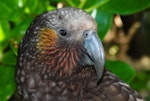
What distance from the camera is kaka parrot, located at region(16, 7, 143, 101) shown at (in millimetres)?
1832

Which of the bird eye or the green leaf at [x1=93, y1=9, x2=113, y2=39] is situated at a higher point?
the green leaf at [x1=93, y1=9, x2=113, y2=39]

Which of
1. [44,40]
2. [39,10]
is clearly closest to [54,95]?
[44,40]

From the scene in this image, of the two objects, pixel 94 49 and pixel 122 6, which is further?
pixel 122 6

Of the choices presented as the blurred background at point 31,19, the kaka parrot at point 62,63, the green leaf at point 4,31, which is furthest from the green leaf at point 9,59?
the kaka parrot at point 62,63

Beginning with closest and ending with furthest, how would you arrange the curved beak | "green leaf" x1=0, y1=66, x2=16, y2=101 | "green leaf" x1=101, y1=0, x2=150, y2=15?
the curved beak
"green leaf" x1=101, y1=0, x2=150, y2=15
"green leaf" x1=0, y1=66, x2=16, y2=101

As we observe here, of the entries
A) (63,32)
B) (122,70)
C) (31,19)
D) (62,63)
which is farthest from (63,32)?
(122,70)

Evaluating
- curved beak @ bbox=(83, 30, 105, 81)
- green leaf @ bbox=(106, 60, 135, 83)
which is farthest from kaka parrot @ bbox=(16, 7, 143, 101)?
green leaf @ bbox=(106, 60, 135, 83)

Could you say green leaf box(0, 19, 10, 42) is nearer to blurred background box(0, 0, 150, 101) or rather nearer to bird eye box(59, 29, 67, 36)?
blurred background box(0, 0, 150, 101)

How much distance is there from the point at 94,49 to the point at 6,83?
647mm

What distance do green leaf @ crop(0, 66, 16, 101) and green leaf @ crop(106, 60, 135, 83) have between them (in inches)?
16.3

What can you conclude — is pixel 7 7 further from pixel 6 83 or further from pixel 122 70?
pixel 122 70

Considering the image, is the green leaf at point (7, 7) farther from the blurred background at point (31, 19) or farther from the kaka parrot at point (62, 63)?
the kaka parrot at point (62, 63)

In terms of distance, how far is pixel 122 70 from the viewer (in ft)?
7.46

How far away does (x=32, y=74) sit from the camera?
195 cm
